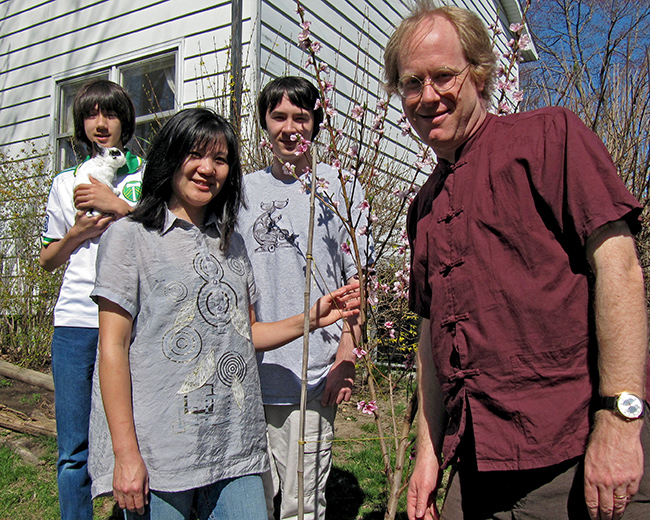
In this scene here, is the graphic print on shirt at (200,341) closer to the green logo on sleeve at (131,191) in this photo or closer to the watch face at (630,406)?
the green logo on sleeve at (131,191)

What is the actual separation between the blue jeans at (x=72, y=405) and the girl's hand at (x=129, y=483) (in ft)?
2.71

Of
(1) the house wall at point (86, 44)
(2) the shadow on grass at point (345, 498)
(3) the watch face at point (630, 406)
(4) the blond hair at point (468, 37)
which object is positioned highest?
(1) the house wall at point (86, 44)

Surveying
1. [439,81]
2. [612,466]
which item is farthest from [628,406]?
[439,81]

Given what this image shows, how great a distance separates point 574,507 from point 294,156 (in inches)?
69.5

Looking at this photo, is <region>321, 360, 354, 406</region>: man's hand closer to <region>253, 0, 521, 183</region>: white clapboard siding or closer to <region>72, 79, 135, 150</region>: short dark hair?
<region>72, 79, 135, 150</region>: short dark hair

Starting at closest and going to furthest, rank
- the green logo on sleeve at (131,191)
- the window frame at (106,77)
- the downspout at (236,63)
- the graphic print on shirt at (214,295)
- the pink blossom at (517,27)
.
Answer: the graphic print on shirt at (214,295) < the pink blossom at (517,27) < the green logo on sleeve at (131,191) < the downspout at (236,63) < the window frame at (106,77)

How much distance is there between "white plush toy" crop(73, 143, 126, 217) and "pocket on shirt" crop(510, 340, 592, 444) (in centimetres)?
182

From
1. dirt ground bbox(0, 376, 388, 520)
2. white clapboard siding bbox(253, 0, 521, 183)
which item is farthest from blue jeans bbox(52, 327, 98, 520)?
white clapboard siding bbox(253, 0, 521, 183)

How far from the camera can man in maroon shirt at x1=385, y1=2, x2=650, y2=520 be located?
3.99ft

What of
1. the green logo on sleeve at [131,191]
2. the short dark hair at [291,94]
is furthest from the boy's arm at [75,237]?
the short dark hair at [291,94]

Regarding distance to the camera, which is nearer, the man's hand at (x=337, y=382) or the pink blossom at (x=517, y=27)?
the pink blossom at (x=517, y=27)

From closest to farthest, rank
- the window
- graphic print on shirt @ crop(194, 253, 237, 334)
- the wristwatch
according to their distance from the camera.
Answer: the wristwatch < graphic print on shirt @ crop(194, 253, 237, 334) < the window

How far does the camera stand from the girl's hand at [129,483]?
5.14 ft

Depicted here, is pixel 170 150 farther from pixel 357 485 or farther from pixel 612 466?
pixel 357 485
